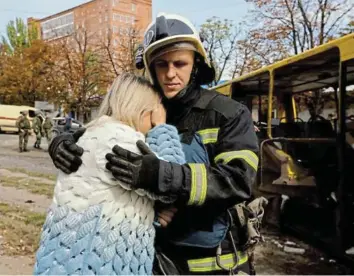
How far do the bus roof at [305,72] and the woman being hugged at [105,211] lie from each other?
395 centimetres

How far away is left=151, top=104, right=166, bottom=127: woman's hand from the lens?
187 centimetres

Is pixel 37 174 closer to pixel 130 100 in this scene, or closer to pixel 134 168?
pixel 130 100

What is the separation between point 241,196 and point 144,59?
28.2 inches

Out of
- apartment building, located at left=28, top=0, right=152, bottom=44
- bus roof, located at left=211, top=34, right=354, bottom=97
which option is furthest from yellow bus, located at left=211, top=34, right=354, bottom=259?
apartment building, located at left=28, top=0, right=152, bottom=44

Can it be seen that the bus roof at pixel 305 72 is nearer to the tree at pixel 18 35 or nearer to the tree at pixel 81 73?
the tree at pixel 81 73

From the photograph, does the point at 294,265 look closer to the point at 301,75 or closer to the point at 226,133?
the point at 301,75

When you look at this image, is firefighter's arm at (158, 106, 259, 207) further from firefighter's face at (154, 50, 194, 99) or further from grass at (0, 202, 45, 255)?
grass at (0, 202, 45, 255)

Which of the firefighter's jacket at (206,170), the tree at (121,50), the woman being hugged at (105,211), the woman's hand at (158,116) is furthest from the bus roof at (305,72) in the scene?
the tree at (121,50)

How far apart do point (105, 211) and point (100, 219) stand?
0.03 meters

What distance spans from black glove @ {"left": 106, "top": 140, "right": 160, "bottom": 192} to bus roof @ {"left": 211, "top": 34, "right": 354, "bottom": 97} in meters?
4.06

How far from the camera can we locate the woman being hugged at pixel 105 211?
164cm

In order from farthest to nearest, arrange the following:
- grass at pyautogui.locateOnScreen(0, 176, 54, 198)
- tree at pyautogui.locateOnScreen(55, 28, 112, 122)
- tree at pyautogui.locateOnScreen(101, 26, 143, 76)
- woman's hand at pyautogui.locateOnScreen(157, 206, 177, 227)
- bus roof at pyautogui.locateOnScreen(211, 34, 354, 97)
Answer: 1. tree at pyautogui.locateOnScreen(55, 28, 112, 122)
2. tree at pyautogui.locateOnScreen(101, 26, 143, 76)
3. grass at pyautogui.locateOnScreen(0, 176, 54, 198)
4. bus roof at pyautogui.locateOnScreen(211, 34, 354, 97)
5. woman's hand at pyautogui.locateOnScreen(157, 206, 177, 227)

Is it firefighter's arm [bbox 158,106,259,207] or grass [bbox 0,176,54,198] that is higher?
firefighter's arm [bbox 158,106,259,207]

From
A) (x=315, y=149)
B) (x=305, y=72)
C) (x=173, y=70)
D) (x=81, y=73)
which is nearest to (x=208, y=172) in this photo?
(x=173, y=70)
